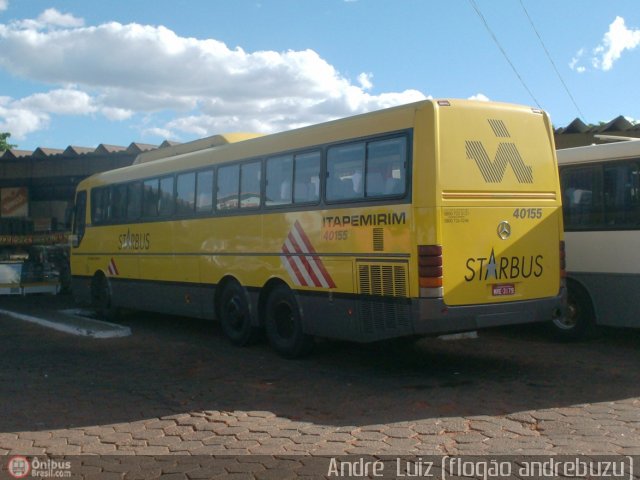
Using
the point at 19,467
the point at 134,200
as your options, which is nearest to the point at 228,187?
the point at 134,200

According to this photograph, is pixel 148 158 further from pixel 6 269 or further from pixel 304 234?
pixel 6 269

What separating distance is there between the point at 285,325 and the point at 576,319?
4.20 m

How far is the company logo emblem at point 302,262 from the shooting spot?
32.9 feet

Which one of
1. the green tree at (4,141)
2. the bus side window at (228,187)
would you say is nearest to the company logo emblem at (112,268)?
the bus side window at (228,187)

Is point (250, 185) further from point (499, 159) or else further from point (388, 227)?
point (499, 159)

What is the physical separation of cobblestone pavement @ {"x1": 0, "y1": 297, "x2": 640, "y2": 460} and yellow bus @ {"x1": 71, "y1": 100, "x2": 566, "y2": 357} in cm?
73

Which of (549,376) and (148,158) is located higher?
(148,158)

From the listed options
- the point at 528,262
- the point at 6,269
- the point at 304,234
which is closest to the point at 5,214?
the point at 6,269

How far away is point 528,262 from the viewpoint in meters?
9.28

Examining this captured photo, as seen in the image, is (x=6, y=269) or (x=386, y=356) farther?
(x=6, y=269)

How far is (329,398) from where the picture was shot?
328 inches

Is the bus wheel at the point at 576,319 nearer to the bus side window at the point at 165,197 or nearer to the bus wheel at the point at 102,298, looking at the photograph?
the bus side window at the point at 165,197

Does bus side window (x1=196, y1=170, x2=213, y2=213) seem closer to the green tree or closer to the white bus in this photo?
the white bus

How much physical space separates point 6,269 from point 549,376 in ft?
56.2
